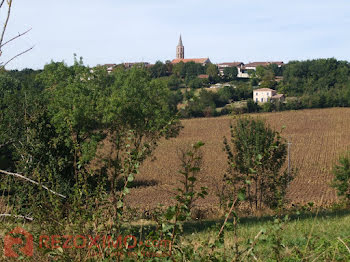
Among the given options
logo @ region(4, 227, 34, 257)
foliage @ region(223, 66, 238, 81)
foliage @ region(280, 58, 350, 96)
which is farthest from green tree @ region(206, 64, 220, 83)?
logo @ region(4, 227, 34, 257)

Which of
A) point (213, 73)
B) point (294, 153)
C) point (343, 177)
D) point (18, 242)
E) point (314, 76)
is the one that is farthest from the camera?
point (213, 73)

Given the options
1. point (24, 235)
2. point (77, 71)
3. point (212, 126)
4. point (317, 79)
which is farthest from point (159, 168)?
point (317, 79)

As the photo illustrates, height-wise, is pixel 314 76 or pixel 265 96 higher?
pixel 314 76

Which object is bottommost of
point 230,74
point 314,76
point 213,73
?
point 314,76

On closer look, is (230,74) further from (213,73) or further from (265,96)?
(265,96)

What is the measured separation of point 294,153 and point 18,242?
51.3 meters

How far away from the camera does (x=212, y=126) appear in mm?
70688

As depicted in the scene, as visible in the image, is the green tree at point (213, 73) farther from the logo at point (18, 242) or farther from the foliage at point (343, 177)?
the logo at point (18, 242)

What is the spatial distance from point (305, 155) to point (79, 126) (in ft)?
99.2

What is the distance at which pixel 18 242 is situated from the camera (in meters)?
3.80

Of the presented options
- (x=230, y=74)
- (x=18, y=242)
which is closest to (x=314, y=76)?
(x=230, y=74)

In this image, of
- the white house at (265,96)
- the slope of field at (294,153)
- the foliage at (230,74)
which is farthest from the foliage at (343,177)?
the foliage at (230,74)

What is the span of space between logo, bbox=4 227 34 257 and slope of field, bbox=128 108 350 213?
21282 mm

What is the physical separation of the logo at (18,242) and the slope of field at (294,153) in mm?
21282
